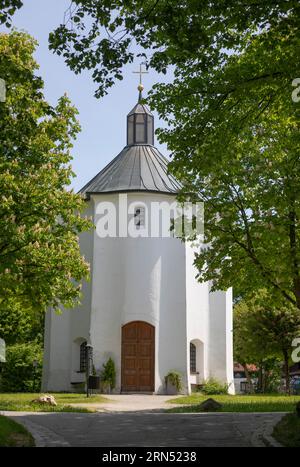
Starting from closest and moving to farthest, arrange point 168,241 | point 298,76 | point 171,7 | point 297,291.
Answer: point 171,7 < point 298,76 < point 297,291 < point 168,241

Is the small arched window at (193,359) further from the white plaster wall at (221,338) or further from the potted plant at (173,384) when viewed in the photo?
the potted plant at (173,384)

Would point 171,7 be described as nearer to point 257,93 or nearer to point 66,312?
point 257,93

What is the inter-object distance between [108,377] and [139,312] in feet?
10.7

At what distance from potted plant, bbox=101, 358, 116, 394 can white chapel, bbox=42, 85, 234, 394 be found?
31 cm

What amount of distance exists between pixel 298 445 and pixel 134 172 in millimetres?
23219

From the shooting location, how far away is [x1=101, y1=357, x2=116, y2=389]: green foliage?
89.6 feet

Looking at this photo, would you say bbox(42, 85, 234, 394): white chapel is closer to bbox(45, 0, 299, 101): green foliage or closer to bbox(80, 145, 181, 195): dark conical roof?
bbox(80, 145, 181, 195): dark conical roof

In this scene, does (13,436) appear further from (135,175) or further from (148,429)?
(135,175)

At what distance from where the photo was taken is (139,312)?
28.3 metres

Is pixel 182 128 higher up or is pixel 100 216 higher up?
pixel 100 216

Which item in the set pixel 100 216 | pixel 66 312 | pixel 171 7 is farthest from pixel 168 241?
pixel 171 7

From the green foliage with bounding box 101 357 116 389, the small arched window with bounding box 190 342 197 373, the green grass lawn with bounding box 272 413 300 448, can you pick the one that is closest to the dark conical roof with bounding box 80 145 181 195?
the small arched window with bounding box 190 342 197 373

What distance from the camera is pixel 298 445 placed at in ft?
28.8

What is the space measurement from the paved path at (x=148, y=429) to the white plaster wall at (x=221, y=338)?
14.4 m
